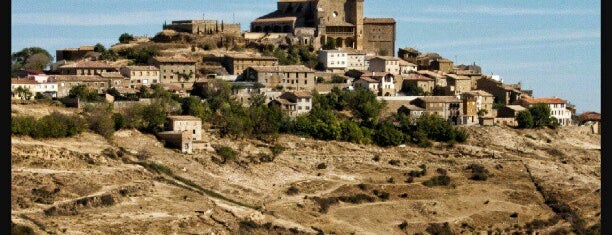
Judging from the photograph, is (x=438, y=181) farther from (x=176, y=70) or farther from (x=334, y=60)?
(x=334, y=60)

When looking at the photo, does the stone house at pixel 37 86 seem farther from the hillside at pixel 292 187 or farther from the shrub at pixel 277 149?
the shrub at pixel 277 149

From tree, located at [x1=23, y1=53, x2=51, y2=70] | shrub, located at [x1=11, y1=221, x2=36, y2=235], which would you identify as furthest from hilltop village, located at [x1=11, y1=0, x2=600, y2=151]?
shrub, located at [x1=11, y1=221, x2=36, y2=235]

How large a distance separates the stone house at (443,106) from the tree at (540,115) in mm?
4746

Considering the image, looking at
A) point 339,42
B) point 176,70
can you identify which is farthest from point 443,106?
point 176,70

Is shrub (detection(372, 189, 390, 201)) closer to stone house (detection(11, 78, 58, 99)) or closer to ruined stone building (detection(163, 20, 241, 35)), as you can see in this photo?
stone house (detection(11, 78, 58, 99))

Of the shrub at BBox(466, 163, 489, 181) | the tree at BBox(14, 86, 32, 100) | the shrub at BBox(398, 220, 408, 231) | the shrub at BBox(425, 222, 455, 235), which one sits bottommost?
the shrub at BBox(425, 222, 455, 235)

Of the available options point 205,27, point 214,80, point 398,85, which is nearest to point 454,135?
point 398,85

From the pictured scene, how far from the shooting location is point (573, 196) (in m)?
49.0

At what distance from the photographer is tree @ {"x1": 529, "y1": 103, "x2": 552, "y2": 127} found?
61781 millimetres

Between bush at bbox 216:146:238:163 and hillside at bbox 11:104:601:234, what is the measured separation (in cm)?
45

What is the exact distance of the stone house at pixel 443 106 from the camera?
5950 centimetres

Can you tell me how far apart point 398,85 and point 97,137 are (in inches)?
985

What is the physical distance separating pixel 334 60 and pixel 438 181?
64.3 feet

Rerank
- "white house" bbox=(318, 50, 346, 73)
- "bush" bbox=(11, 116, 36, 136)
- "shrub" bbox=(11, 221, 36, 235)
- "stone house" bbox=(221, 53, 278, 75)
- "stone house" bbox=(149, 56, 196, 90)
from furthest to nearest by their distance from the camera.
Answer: "white house" bbox=(318, 50, 346, 73), "stone house" bbox=(221, 53, 278, 75), "stone house" bbox=(149, 56, 196, 90), "bush" bbox=(11, 116, 36, 136), "shrub" bbox=(11, 221, 36, 235)
